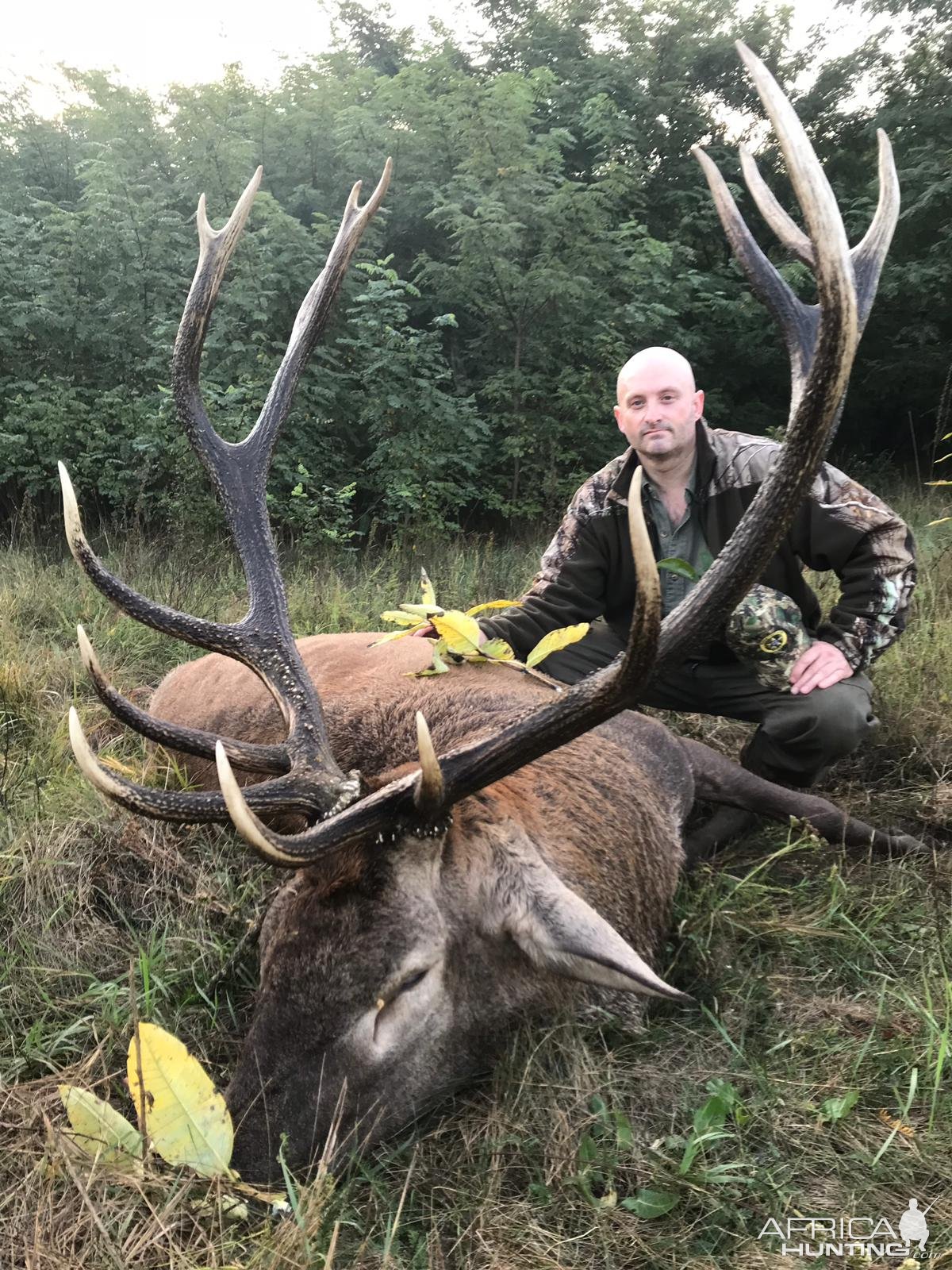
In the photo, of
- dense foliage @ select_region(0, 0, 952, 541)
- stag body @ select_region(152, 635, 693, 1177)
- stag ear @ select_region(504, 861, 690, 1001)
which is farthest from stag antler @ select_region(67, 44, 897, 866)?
dense foliage @ select_region(0, 0, 952, 541)

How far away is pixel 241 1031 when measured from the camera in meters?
2.23

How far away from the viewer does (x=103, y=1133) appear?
1.73 m

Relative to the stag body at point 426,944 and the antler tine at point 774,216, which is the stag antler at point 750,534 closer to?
the antler tine at point 774,216

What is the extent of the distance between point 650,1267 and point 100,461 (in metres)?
8.74

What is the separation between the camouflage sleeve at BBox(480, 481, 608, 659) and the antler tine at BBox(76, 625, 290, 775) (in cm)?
144

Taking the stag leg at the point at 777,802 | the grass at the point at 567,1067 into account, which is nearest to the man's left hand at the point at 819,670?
the stag leg at the point at 777,802

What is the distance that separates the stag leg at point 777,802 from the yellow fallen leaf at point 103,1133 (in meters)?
2.03

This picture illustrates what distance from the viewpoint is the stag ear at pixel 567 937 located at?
1.84 meters

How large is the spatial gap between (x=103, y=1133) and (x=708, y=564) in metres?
2.76

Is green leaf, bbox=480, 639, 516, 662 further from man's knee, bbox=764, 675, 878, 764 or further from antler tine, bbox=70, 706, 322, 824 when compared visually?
antler tine, bbox=70, 706, 322, 824

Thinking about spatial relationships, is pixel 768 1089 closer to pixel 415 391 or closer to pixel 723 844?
pixel 723 844

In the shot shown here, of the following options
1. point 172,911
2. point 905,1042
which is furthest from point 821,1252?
point 172,911

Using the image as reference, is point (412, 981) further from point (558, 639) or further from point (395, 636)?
point (395, 636)

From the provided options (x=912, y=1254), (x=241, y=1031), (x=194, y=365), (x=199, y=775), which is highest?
(x=194, y=365)
